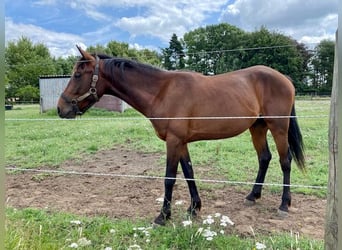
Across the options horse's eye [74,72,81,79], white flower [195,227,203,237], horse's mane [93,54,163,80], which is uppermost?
horse's mane [93,54,163,80]

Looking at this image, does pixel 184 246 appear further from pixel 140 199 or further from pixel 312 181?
pixel 312 181

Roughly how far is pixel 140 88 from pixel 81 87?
0.56 meters

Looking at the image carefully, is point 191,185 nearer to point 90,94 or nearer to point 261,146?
point 261,146

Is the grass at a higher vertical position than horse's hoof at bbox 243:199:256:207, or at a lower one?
higher

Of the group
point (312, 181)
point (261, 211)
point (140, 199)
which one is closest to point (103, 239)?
point (140, 199)

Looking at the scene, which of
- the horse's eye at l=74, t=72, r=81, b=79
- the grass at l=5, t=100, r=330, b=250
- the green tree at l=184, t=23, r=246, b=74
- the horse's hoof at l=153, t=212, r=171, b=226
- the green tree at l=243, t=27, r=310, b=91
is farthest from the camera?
the green tree at l=184, t=23, r=246, b=74

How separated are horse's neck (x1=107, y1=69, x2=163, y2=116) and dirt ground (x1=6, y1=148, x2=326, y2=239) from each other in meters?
0.99

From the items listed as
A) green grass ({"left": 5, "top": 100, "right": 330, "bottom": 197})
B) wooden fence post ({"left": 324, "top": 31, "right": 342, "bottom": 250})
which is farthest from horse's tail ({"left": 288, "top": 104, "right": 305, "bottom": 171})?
wooden fence post ({"left": 324, "top": 31, "right": 342, "bottom": 250})

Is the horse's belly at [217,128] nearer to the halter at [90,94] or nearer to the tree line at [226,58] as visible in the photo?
the tree line at [226,58]

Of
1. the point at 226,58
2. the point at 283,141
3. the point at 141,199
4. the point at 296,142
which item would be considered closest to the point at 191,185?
the point at 141,199

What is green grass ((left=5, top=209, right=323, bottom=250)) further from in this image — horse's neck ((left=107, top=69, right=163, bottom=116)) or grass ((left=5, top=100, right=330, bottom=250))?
horse's neck ((left=107, top=69, right=163, bottom=116))

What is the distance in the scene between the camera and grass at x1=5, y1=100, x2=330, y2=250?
2076mm

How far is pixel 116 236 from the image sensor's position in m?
2.26

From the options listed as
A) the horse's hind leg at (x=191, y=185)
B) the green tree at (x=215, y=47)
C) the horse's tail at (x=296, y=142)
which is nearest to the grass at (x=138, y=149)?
the horse's hind leg at (x=191, y=185)
